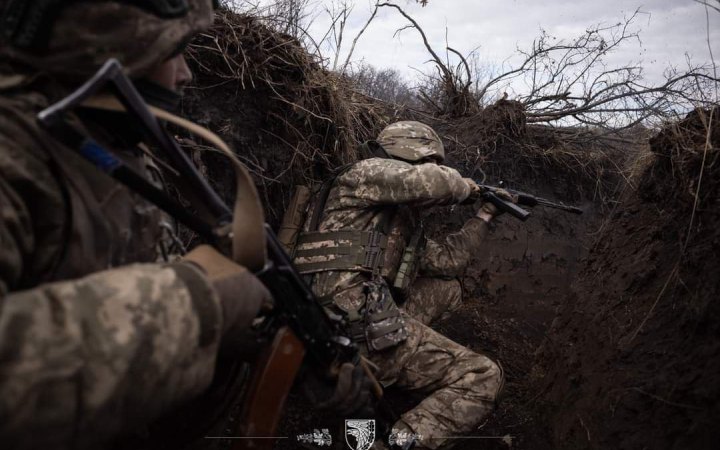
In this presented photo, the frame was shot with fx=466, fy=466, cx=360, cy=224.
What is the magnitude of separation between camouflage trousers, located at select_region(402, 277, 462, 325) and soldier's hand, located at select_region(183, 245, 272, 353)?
2610 mm

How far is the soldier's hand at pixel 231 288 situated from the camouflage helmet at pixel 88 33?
572 millimetres

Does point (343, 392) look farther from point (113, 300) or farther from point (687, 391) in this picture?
point (687, 391)

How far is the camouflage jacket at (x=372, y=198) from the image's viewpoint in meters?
3.08

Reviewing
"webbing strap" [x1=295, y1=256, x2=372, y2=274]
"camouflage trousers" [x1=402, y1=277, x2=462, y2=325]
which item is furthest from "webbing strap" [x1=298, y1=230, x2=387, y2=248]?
"camouflage trousers" [x1=402, y1=277, x2=462, y2=325]

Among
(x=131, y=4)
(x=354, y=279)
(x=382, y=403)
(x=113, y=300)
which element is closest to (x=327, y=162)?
(x=354, y=279)

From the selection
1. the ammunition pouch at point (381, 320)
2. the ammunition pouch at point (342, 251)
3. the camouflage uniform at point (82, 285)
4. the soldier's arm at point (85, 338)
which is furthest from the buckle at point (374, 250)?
the soldier's arm at point (85, 338)

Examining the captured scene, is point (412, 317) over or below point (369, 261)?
below

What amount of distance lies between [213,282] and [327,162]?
8.27 ft

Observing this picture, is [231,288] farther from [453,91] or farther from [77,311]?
[453,91]

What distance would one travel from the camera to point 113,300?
1.00 meters

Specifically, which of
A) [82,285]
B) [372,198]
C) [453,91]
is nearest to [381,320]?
[372,198]

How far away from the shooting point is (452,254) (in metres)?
4.00

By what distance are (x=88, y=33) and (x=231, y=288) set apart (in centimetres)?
76

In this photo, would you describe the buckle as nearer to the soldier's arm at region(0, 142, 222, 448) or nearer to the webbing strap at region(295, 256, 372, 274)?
the webbing strap at region(295, 256, 372, 274)
